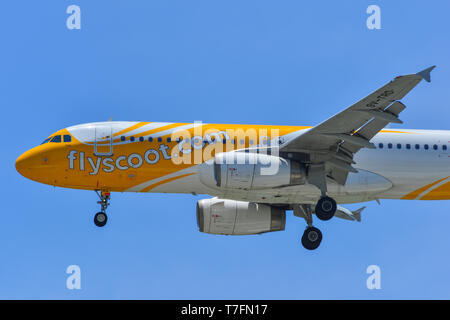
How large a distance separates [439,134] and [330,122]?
6.51 meters

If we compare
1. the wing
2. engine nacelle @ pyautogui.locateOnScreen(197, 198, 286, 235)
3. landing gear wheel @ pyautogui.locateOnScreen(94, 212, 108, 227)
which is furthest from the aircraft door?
the wing

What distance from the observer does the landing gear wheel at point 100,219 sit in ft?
113

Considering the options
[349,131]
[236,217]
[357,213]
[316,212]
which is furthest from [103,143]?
Result: [357,213]

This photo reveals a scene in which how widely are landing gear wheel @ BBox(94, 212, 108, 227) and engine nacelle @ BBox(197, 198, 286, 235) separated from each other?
436 centimetres

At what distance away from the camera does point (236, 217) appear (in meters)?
37.1

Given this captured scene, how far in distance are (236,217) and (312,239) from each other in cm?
363

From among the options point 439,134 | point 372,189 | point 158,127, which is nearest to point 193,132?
point 158,127

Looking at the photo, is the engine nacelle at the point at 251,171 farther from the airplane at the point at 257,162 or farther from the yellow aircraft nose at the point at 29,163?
the yellow aircraft nose at the point at 29,163

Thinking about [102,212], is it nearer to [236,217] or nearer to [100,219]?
[100,219]

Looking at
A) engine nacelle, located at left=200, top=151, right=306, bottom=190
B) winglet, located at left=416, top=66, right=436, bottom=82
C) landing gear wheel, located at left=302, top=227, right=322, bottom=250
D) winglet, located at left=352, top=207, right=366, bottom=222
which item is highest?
winglet, located at left=416, top=66, right=436, bottom=82

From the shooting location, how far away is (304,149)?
3316 cm

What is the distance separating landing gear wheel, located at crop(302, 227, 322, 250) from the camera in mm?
35125

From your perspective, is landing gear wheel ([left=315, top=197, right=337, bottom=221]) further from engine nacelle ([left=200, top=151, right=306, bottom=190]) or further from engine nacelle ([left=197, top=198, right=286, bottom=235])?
engine nacelle ([left=197, top=198, right=286, bottom=235])

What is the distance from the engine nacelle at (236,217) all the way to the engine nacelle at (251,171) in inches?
176
